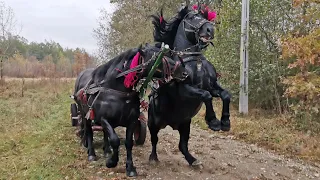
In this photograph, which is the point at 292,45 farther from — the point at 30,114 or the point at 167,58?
the point at 30,114

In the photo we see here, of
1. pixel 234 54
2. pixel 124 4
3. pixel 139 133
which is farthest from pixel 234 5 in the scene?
pixel 124 4

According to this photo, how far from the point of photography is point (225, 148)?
782 centimetres

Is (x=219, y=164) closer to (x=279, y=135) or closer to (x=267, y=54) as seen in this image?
(x=279, y=135)

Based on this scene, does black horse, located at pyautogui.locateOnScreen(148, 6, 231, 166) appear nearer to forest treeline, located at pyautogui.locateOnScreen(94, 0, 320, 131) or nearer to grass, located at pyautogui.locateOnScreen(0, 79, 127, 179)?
grass, located at pyautogui.locateOnScreen(0, 79, 127, 179)

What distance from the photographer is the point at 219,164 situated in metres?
6.36

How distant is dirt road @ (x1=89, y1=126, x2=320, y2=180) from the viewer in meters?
5.70

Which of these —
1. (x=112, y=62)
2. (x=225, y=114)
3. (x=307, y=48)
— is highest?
(x=307, y=48)

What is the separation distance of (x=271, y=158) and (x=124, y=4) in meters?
20.4

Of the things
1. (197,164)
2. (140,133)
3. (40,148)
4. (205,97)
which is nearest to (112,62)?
(205,97)

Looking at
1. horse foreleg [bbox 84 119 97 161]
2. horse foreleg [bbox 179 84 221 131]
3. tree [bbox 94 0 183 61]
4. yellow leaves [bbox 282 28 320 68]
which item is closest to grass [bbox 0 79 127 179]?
horse foreleg [bbox 84 119 97 161]

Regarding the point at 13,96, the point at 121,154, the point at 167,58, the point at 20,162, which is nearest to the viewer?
the point at 167,58

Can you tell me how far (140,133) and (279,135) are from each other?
3662 mm

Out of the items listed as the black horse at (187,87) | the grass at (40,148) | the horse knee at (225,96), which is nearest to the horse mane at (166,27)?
the black horse at (187,87)

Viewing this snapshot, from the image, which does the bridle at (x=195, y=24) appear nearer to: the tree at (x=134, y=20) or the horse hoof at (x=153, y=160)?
the horse hoof at (x=153, y=160)
